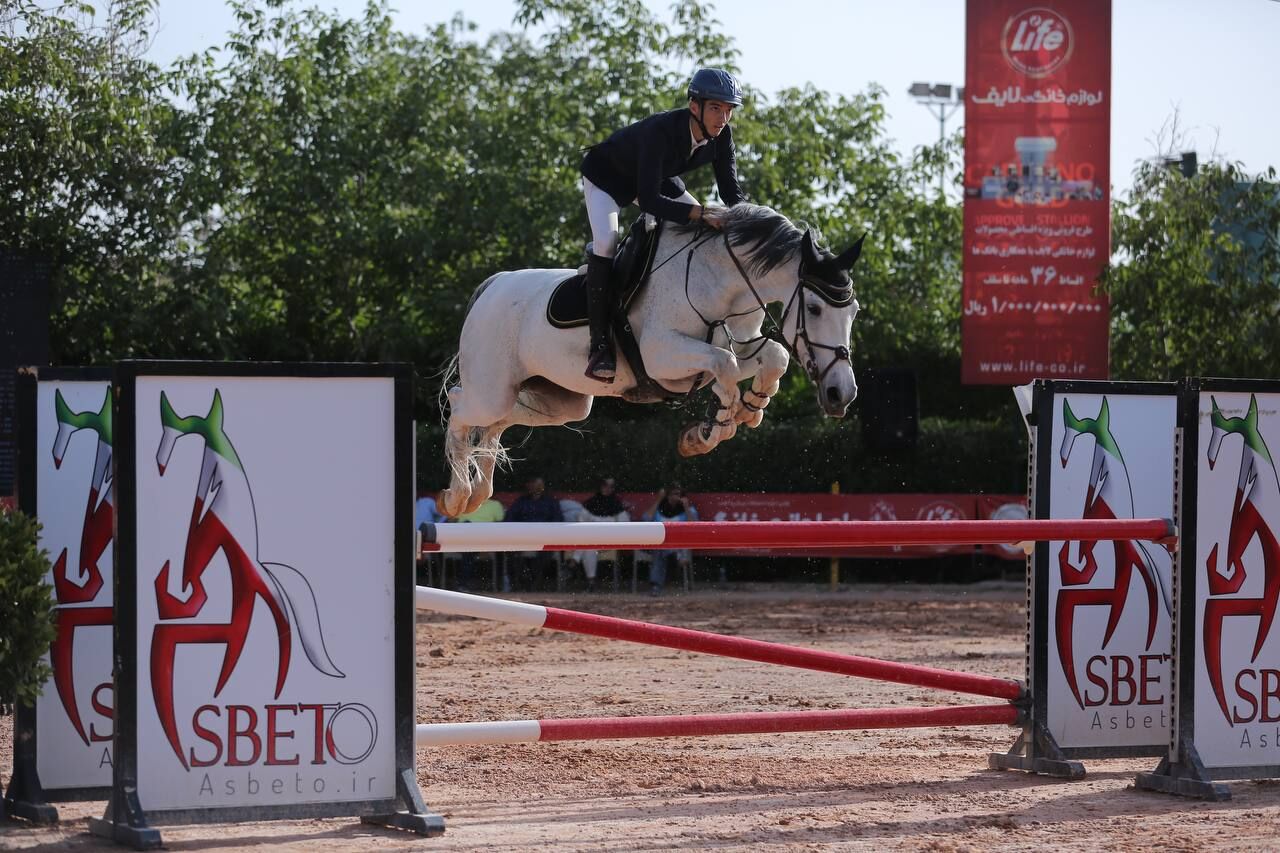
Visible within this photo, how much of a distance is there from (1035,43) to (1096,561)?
1055cm

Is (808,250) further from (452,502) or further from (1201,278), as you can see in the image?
(1201,278)

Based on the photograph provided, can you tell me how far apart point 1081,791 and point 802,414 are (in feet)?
46.0

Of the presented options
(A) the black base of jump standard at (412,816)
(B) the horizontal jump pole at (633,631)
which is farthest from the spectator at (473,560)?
(A) the black base of jump standard at (412,816)

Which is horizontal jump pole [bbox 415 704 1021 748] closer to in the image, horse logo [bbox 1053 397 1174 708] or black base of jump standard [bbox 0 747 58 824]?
horse logo [bbox 1053 397 1174 708]

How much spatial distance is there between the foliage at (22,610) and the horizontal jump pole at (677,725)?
1109 mm

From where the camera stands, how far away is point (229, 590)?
4152 millimetres

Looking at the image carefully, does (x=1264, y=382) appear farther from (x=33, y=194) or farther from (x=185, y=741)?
(x=33, y=194)

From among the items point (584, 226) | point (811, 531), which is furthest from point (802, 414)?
point (811, 531)

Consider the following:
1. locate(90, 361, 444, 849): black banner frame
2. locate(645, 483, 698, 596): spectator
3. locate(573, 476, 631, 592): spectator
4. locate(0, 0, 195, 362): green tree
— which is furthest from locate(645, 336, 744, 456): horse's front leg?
locate(0, 0, 195, 362): green tree

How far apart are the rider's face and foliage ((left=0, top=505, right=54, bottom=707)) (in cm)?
293

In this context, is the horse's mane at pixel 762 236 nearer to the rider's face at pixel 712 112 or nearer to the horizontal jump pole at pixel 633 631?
the rider's face at pixel 712 112

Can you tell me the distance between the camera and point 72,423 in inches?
181

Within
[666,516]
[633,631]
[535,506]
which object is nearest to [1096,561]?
[633,631]

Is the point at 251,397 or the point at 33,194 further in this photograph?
the point at 33,194
